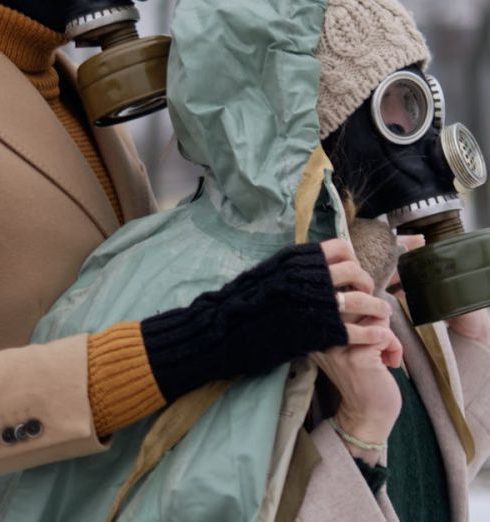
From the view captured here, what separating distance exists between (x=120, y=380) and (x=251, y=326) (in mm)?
138

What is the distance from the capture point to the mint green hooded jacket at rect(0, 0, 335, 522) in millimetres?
984

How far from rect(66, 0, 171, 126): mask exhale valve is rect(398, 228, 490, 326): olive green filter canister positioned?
1.15ft

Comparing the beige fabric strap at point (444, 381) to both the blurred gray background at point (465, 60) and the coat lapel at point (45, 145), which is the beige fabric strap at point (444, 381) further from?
the blurred gray background at point (465, 60)

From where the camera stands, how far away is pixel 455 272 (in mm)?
1019

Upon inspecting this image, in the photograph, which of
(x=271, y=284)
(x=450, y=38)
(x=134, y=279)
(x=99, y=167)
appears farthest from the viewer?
(x=450, y=38)

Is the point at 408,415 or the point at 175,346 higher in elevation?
the point at 175,346

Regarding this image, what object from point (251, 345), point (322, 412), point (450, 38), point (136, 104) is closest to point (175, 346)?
point (251, 345)

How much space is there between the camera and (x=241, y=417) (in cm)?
95

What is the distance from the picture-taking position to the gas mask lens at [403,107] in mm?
1013

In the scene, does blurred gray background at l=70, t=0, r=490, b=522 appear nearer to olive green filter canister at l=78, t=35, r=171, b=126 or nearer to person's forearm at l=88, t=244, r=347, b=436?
olive green filter canister at l=78, t=35, r=171, b=126

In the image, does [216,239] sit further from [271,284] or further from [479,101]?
[479,101]

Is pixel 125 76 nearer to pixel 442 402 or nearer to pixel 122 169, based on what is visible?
pixel 122 169

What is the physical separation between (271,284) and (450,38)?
2.90 meters

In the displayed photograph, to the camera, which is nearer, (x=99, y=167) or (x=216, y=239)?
(x=216, y=239)
